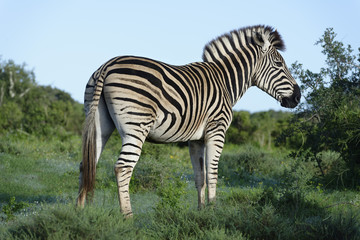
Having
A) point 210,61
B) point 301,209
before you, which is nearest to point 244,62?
point 210,61

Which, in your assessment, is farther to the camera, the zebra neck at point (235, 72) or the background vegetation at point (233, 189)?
the zebra neck at point (235, 72)

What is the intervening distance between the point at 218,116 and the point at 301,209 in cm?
197

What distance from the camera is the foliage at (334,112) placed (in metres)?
8.76

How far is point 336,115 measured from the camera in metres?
8.82

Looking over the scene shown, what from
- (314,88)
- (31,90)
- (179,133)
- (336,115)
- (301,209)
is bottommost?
(301,209)

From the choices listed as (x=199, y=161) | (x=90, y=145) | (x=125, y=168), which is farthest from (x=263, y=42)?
(x=90, y=145)

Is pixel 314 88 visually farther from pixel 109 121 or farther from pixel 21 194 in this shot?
pixel 21 194

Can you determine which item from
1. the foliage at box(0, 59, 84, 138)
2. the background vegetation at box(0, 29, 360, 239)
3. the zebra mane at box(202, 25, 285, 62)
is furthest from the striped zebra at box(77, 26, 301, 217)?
the foliage at box(0, 59, 84, 138)

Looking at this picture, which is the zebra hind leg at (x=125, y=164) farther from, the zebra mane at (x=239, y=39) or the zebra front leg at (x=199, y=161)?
the zebra mane at (x=239, y=39)

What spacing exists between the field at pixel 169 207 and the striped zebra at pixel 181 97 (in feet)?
1.99

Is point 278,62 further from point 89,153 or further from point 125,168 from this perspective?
point 89,153

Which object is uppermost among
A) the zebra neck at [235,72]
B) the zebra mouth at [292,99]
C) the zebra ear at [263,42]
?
the zebra ear at [263,42]

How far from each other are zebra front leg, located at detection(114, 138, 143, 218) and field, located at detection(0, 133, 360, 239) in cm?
24

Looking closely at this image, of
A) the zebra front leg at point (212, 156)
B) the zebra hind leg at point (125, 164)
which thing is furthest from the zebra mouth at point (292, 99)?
the zebra hind leg at point (125, 164)
